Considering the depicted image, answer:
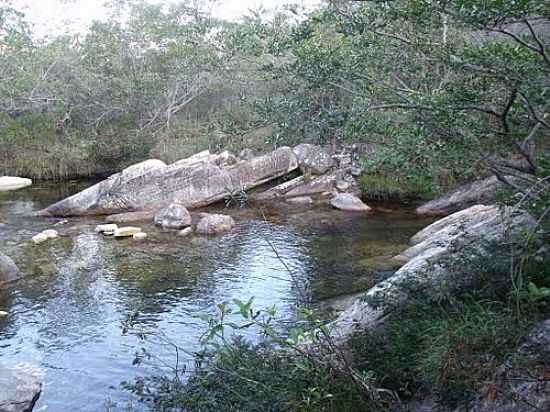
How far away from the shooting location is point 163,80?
24.6 metres

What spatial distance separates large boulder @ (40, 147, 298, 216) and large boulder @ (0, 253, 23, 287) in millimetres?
5604

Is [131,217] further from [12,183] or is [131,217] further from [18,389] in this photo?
[18,389]

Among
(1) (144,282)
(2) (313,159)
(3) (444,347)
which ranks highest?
(2) (313,159)

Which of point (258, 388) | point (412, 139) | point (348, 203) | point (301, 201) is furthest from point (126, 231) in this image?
point (258, 388)

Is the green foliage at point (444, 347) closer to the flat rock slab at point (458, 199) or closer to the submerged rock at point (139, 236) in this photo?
the submerged rock at point (139, 236)

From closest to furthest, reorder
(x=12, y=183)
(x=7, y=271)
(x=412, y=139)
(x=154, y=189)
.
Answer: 1. (x=412, y=139)
2. (x=7, y=271)
3. (x=154, y=189)
4. (x=12, y=183)

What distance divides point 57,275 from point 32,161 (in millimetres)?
12428

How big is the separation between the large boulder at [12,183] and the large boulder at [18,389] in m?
14.9

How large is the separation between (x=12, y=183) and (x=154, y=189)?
6384 mm

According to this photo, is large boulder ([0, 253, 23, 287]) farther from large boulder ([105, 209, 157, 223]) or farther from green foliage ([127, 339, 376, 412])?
green foliage ([127, 339, 376, 412])

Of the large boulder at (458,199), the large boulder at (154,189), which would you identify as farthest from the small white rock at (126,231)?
the large boulder at (458,199)

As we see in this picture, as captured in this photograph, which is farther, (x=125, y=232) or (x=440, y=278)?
(x=125, y=232)

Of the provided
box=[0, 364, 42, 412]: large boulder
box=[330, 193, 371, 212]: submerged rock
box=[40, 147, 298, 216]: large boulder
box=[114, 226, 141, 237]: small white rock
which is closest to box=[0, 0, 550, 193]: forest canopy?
box=[0, 364, 42, 412]: large boulder

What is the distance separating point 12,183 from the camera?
21281mm
